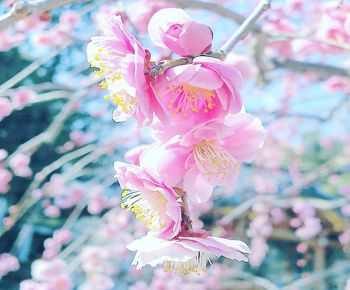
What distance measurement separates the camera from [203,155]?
2.18 feet

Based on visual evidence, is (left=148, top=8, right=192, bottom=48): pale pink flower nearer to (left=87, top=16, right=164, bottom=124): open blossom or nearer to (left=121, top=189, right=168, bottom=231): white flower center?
(left=87, top=16, right=164, bottom=124): open blossom

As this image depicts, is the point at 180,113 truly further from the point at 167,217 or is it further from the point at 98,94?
the point at 98,94

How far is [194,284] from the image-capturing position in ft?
11.8

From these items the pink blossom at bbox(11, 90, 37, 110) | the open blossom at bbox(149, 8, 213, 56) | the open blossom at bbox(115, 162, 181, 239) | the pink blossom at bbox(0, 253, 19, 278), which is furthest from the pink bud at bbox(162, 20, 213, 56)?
the pink blossom at bbox(0, 253, 19, 278)

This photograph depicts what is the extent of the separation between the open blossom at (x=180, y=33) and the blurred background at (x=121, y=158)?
66mm

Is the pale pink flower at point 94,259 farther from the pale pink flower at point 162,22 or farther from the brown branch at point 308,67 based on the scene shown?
the pale pink flower at point 162,22

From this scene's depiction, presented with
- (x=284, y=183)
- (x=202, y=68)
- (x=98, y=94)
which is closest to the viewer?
(x=202, y=68)

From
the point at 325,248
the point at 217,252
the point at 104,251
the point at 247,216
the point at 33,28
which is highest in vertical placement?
the point at 217,252

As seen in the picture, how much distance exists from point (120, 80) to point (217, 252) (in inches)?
8.5

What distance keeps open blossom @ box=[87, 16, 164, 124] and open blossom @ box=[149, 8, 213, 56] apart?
4 cm

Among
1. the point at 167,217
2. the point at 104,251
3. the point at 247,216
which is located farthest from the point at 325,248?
the point at 167,217

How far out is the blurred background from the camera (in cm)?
181

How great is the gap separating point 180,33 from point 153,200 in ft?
0.64

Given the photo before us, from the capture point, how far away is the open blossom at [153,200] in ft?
2.06
